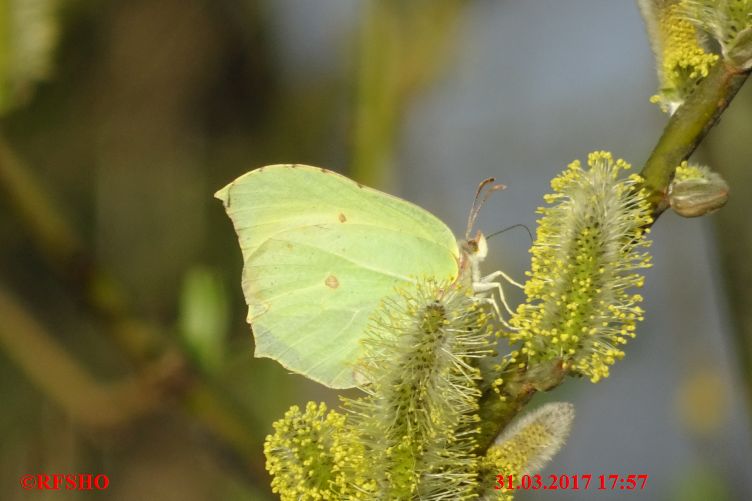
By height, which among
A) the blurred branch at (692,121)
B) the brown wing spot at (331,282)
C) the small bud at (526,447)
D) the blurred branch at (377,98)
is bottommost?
the small bud at (526,447)

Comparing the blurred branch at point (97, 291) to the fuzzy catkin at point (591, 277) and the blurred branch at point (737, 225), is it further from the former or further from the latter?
the blurred branch at point (737, 225)

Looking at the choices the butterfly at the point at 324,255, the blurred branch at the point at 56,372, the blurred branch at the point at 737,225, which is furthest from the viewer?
the blurred branch at the point at 56,372

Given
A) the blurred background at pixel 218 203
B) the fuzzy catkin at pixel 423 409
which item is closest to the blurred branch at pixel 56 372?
the blurred background at pixel 218 203

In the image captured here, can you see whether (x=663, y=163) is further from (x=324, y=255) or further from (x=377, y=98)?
(x=377, y=98)

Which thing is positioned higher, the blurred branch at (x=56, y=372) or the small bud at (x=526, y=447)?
the blurred branch at (x=56, y=372)

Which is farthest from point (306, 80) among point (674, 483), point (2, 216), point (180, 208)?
point (674, 483)

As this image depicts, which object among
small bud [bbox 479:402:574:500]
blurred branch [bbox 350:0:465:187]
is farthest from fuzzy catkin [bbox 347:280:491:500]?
blurred branch [bbox 350:0:465:187]

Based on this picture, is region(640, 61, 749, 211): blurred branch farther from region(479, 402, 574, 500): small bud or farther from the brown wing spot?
the brown wing spot
